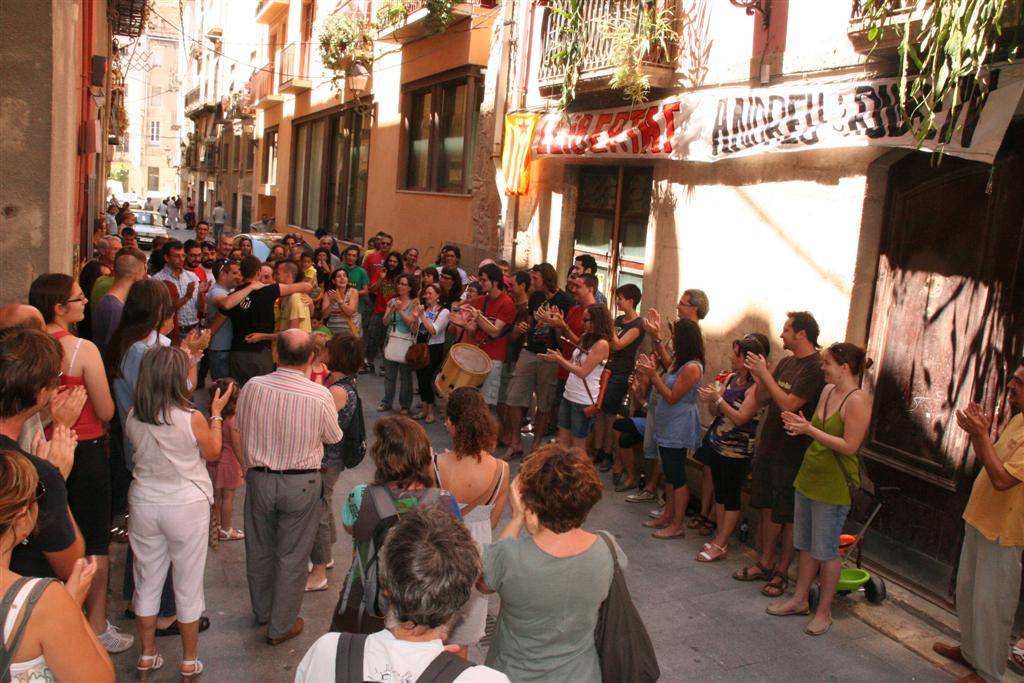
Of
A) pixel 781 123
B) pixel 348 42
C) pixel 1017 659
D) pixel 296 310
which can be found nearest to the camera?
pixel 1017 659

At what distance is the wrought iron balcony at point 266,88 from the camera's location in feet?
87.4

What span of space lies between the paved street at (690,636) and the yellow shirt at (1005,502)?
100 centimetres

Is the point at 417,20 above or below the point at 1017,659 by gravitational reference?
above

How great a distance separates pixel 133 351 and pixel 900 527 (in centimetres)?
532

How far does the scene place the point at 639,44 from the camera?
8.48 meters

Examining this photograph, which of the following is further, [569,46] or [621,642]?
[569,46]

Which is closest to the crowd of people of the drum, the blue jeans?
the drum

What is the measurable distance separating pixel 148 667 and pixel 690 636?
3058 mm

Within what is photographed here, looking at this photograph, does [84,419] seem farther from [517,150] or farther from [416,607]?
[517,150]

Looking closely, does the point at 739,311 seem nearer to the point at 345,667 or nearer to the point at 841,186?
the point at 841,186

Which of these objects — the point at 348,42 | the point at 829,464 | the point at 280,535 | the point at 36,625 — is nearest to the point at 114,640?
the point at 280,535

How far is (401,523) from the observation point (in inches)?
100

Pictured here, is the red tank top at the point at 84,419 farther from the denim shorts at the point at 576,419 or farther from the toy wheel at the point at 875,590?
the toy wheel at the point at 875,590

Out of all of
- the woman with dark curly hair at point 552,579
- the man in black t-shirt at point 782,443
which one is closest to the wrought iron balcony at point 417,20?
the man in black t-shirt at point 782,443
